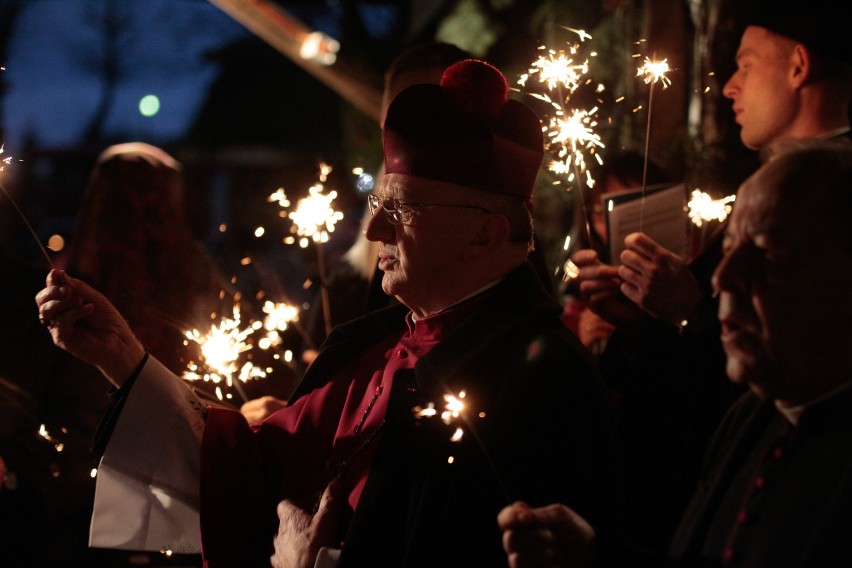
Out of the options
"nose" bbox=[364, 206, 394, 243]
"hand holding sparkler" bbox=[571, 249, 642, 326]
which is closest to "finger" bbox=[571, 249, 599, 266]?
"hand holding sparkler" bbox=[571, 249, 642, 326]

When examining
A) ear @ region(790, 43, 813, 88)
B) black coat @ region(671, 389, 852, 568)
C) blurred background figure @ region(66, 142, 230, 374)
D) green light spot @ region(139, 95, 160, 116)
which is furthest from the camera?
green light spot @ region(139, 95, 160, 116)

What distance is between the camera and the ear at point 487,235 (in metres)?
3.10

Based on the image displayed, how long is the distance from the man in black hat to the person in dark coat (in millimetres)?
982

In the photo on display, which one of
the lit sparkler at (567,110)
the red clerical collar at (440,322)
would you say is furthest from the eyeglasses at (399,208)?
the lit sparkler at (567,110)

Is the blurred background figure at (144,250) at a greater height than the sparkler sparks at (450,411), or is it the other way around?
the blurred background figure at (144,250)

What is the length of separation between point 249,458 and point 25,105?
10.7 metres

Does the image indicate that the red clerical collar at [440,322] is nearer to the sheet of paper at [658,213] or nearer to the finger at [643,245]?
the finger at [643,245]

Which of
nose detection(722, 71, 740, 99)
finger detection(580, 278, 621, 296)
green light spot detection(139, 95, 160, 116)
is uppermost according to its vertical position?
green light spot detection(139, 95, 160, 116)

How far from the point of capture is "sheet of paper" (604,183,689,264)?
358 cm

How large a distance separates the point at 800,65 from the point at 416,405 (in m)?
1.75

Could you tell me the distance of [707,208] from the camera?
4004 millimetres

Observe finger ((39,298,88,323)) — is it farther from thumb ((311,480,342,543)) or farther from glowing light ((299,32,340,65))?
glowing light ((299,32,340,65))

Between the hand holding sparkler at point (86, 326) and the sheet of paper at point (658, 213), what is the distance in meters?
1.75

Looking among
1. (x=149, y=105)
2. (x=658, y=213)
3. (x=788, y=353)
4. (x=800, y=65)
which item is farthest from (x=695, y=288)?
(x=149, y=105)
